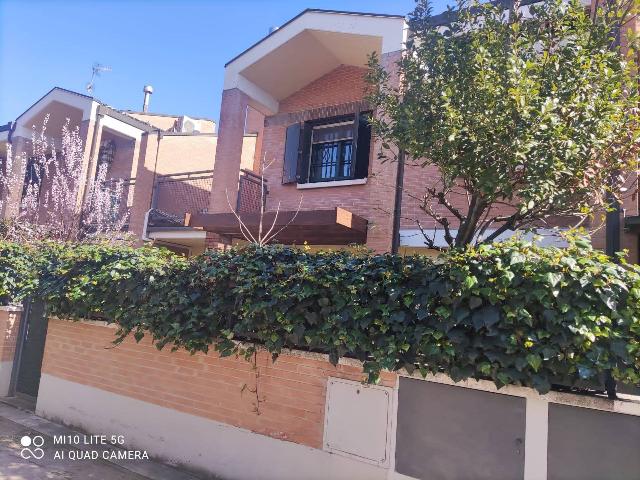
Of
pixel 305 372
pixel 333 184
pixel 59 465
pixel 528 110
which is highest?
pixel 333 184

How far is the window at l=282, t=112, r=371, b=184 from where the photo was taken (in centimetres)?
1000

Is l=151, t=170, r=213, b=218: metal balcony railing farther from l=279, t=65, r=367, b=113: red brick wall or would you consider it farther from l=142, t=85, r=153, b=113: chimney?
l=142, t=85, r=153, b=113: chimney

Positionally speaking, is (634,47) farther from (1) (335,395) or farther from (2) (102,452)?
(2) (102,452)

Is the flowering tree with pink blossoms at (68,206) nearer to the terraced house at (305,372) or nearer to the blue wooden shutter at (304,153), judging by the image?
the terraced house at (305,372)

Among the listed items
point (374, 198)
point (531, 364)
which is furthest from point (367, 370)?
point (374, 198)

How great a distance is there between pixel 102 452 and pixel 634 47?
23.8 feet

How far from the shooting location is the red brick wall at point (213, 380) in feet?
15.6

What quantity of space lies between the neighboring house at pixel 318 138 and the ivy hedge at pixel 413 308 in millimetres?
3107

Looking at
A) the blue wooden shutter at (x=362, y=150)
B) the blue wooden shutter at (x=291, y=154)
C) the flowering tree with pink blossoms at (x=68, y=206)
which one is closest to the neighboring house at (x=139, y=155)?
the flowering tree with pink blossoms at (x=68, y=206)

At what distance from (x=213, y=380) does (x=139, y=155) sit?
10548mm

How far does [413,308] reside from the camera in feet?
13.0

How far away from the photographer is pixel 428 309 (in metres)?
3.89

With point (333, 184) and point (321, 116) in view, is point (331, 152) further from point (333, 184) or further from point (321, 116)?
point (333, 184)

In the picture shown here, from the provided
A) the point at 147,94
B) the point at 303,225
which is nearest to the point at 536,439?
the point at 303,225
